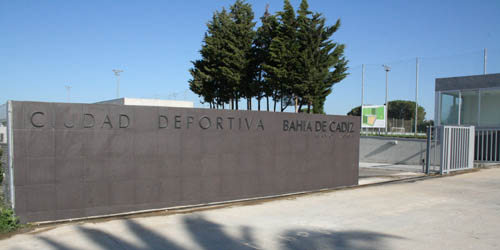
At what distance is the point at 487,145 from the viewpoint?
19125mm

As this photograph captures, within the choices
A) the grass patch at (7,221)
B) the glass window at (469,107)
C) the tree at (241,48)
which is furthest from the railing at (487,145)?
the grass patch at (7,221)

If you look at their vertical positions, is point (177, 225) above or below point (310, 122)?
below

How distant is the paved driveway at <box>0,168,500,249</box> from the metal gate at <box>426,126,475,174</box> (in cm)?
576

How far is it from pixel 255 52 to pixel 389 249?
1842 centimetres

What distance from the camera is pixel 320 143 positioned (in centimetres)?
1089

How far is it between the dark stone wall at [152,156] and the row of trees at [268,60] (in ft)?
31.5

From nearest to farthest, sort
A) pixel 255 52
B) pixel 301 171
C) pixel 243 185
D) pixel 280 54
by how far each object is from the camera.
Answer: pixel 243 185 < pixel 301 171 < pixel 280 54 < pixel 255 52

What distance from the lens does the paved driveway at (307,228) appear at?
5.77 m

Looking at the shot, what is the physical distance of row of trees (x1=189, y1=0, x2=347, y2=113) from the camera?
2016 centimetres

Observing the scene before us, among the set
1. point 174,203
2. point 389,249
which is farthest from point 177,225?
point 389,249

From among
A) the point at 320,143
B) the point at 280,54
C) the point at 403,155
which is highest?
the point at 280,54

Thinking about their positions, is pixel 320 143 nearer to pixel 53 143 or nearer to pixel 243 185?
pixel 243 185

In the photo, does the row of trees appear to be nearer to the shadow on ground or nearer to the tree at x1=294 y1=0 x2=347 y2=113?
the tree at x1=294 y1=0 x2=347 y2=113

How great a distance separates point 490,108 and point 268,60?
13686 millimetres
